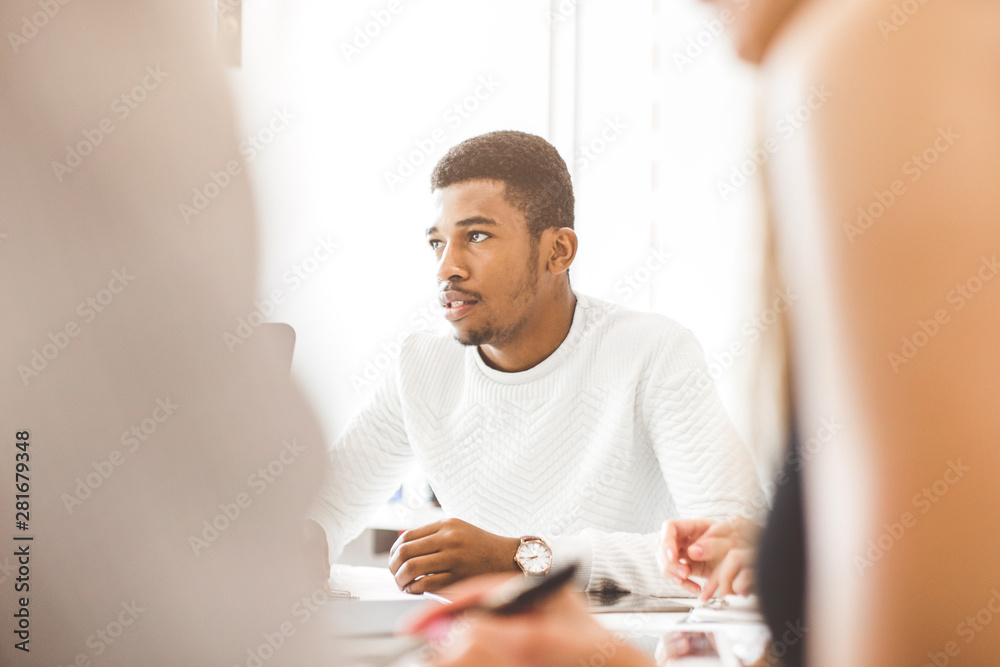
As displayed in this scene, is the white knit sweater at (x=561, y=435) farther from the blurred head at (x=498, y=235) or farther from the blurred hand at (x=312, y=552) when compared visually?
the blurred hand at (x=312, y=552)

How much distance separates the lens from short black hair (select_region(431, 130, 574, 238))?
102cm

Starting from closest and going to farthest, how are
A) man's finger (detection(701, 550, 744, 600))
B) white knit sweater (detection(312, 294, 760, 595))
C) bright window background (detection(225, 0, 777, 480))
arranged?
man's finger (detection(701, 550, 744, 600)), white knit sweater (detection(312, 294, 760, 595)), bright window background (detection(225, 0, 777, 480))

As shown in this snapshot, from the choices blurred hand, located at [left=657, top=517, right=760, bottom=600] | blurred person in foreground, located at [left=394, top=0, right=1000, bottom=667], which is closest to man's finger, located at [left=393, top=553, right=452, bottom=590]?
blurred hand, located at [left=657, top=517, right=760, bottom=600]

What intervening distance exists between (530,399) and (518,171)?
1.03 feet

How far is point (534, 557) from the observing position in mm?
699

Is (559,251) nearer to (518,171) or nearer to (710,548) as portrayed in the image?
(518,171)

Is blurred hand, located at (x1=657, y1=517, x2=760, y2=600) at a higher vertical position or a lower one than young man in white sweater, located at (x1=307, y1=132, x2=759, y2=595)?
lower

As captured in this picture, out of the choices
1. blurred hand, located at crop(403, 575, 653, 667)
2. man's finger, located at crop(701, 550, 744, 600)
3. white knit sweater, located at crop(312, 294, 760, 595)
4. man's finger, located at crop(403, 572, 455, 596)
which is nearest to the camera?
blurred hand, located at crop(403, 575, 653, 667)

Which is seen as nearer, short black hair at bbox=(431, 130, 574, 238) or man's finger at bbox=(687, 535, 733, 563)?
man's finger at bbox=(687, 535, 733, 563)

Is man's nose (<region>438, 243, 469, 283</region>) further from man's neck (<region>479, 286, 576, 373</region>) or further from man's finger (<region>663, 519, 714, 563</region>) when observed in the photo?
man's finger (<region>663, 519, 714, 563</region>)

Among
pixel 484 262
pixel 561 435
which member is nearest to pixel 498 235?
pixel 484 262

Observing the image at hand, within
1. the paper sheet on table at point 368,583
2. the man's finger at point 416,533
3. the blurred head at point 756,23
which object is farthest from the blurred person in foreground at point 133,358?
the man's finger at point 416,533

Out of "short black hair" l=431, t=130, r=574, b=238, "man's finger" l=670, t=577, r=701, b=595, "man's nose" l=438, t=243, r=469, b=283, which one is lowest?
"man's finger" l=670, t=577, r=701, b=595

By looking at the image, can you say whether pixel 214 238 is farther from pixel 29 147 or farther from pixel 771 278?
pixel 771 278
